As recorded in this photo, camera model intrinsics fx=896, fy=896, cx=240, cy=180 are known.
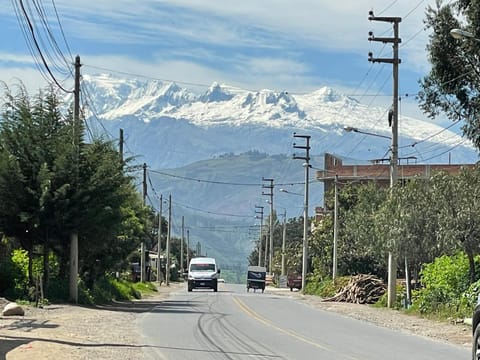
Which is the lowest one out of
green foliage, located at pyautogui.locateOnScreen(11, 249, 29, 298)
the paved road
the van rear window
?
the paved road

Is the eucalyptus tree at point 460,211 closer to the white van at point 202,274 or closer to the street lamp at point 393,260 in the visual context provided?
the street lamp at point 393,260

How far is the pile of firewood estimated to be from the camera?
156 ft

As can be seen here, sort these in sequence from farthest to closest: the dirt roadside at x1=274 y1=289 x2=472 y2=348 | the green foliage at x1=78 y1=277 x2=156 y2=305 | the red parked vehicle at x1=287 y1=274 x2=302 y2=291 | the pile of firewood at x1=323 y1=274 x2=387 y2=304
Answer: the red parked vehicle at x1=287 y1=274 x2=302 y2=291 < the pile of firewood at x1=323 y1=274 x2=387 y2=304 < the green foliage at x1=78 y1=277 x2=156 y2=305 < the dirt roadside at x1=274 y1=289 x2=472 y2=348

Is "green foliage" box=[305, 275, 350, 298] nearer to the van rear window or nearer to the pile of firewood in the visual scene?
the pile of firewood

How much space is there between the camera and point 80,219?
110ft

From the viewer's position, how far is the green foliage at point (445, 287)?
3338 cm

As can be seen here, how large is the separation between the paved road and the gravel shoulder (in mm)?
644

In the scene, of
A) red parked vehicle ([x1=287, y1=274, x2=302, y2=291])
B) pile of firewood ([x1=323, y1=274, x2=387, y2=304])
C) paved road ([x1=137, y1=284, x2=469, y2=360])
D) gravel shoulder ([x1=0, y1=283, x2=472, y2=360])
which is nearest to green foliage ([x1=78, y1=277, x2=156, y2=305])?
gravel shoulder ([x1=0, y1=283, x2=472, y2=360])

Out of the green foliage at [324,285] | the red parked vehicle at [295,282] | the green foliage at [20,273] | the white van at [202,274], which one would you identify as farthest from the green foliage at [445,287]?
the red parked vehicle at [295,282]

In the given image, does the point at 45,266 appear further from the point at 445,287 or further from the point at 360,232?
the point at 360,232

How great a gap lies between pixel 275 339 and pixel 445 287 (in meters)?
14.0

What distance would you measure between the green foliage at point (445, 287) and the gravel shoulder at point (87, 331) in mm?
900

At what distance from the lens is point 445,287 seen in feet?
114

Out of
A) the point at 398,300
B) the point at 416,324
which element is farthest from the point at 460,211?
the point at 398,300
